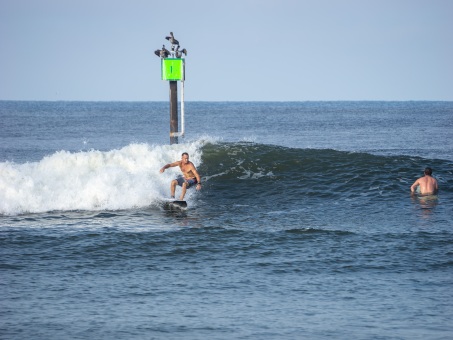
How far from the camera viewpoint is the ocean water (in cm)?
966

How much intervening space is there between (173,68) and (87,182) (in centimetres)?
635

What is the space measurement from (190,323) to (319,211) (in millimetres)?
8746

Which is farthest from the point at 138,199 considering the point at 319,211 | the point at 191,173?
the point at 319,211

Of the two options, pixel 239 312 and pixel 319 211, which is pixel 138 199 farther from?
pixel 239 312

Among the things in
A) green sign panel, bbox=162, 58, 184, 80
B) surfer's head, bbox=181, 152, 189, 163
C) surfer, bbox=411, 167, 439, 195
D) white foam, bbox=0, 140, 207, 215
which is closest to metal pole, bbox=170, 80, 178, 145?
green sign panel, bbox=162, 58, 184, 80

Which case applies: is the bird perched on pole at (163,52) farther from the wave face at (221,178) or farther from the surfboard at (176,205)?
the surfboard at (176,205)

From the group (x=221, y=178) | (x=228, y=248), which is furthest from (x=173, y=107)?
(x=228, y=248)

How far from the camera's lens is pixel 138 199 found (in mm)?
18844

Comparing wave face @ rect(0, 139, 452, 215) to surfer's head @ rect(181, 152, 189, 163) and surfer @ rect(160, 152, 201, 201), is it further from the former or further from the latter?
surfer's head @ rect(181, 152, 189, 163)

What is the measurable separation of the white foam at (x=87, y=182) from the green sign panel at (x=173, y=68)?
8.88 feet

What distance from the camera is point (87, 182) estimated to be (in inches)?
782

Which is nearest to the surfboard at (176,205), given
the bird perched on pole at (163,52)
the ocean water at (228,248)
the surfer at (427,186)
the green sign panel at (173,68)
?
the ocean water at (228,248)

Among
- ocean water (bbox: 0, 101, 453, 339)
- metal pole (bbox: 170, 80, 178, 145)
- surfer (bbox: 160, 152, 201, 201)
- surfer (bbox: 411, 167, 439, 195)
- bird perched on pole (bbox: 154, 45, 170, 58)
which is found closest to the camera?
ocean water (bbox: 0, 101, 453, 339)

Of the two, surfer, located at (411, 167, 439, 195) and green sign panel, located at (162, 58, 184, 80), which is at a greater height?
green sign panel, located at (162, 58, 184, 80)
